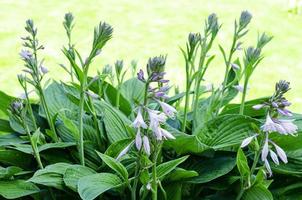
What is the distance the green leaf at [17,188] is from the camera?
188 centimetres

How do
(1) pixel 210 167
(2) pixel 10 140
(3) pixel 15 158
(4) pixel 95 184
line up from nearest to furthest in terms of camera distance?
(4) pixel 95 184 → (1) pixel 210 167 → (3) pixel 15 158 → (2) pixel 10 140

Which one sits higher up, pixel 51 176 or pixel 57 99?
pixel 57 99

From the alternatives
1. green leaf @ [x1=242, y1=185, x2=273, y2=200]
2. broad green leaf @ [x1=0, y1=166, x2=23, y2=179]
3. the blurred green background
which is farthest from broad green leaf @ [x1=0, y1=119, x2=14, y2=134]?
the blurred green background

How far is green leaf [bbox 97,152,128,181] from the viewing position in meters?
1.76

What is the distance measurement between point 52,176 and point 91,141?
1.02ft

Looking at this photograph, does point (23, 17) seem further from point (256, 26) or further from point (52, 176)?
point (52, 176)

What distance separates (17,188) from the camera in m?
1.92

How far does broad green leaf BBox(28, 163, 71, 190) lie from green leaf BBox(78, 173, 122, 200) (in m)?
0.12

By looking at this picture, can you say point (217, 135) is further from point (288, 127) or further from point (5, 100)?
point (5, 100)

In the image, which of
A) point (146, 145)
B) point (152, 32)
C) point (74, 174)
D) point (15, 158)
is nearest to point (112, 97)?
point (15, 158)

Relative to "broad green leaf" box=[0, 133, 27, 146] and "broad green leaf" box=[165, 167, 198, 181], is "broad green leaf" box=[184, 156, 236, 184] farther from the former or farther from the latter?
"broad green leaf" box=[0, 133, 27, 146]

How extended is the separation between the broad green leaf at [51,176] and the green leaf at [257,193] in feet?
1.96

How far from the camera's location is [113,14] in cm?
748

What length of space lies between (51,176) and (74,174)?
74mm
